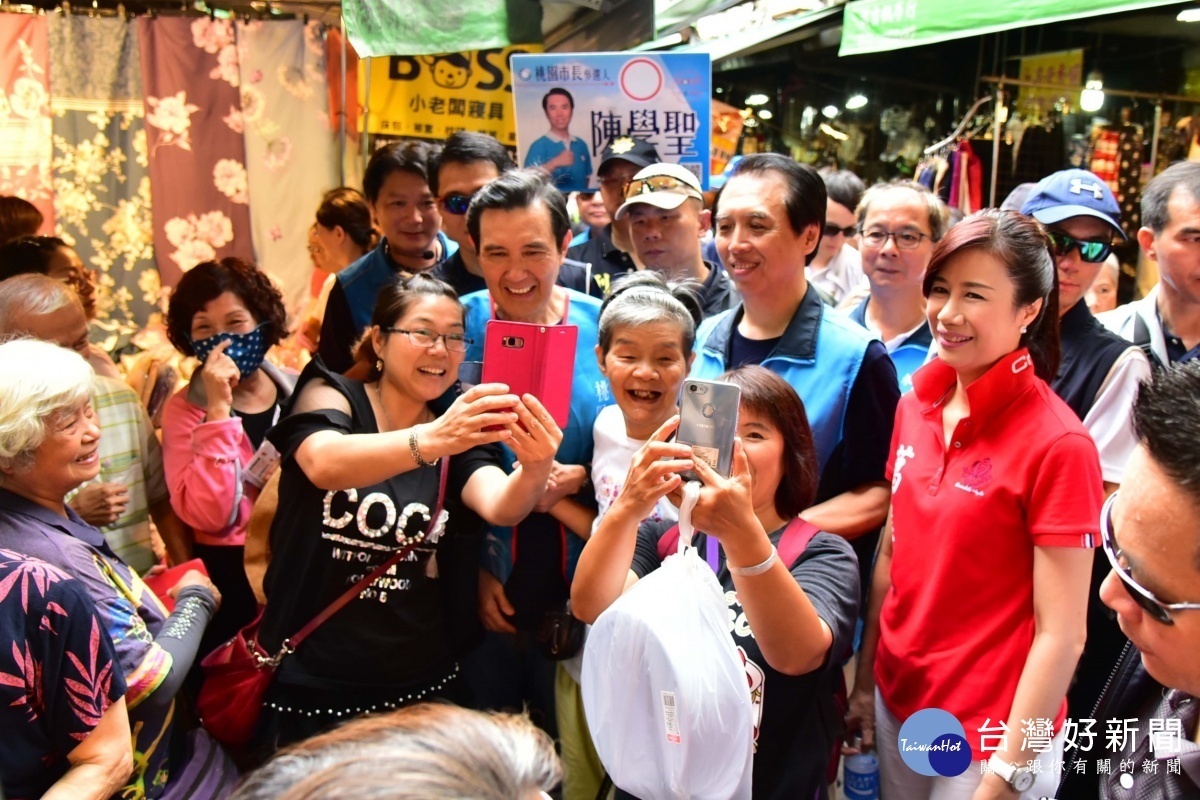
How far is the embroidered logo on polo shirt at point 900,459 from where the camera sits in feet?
7.89

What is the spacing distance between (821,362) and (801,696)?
1013 millimetres

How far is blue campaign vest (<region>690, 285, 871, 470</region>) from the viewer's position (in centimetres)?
259

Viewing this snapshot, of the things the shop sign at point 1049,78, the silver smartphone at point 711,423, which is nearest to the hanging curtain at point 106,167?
the silver smartphone at point 711,423

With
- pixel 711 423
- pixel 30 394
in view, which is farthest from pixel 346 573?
pixel 711 423

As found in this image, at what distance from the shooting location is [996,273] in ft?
7.30

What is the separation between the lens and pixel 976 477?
2.19 metres

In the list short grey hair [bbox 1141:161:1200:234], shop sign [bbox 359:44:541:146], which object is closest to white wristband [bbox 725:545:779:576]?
short grey hair [bbox 1141:161:1200:234]

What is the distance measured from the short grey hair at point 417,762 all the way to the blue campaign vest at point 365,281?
8.66ft

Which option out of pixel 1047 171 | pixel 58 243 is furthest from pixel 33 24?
pixel 1047 171

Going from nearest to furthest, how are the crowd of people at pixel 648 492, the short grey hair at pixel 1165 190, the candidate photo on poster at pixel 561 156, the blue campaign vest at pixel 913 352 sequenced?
the crowd of people at pixel 648 492, the short grey hair at pixel 1165 190, the blue campaign vest at pixel 913 352, the candidate photo on poster at pixel 561 156

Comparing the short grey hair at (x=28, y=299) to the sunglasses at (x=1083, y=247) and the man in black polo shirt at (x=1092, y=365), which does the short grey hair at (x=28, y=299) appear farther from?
the sunglasses at (x=1083, y=247)

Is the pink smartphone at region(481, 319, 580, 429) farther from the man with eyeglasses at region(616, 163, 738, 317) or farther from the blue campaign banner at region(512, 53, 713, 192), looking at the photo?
the blue campaign banner at region(512, 53, 713, 192)

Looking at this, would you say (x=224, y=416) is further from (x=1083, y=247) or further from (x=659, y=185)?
(x=1083, y=247)

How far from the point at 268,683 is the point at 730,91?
9.12 meters
